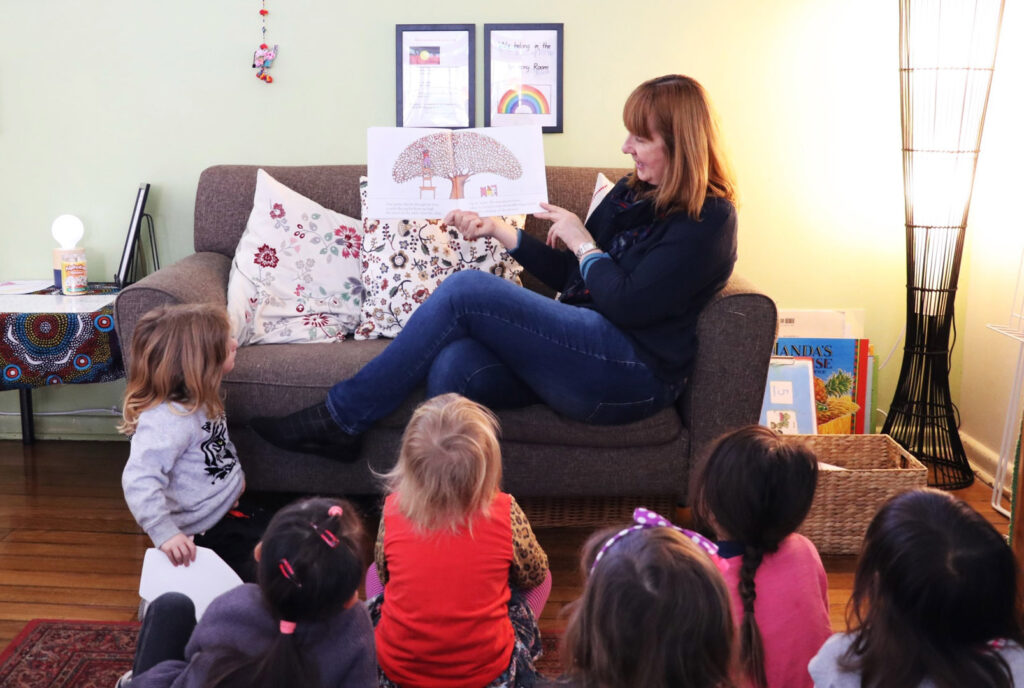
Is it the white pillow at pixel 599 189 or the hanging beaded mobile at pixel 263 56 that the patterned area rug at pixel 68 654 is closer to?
the white pillow at pixel 599 189

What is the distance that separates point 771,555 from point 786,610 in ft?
0.26

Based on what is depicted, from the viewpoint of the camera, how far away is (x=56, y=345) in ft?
8.27

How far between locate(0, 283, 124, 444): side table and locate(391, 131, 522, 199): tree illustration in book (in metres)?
0.93

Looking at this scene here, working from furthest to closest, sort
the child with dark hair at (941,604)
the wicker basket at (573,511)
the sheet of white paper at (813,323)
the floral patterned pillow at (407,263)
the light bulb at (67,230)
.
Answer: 1. the sheet of white paper at (813,323)
2. the light bulb at (67,230)
3. the floral patterned pillow at (407,263)
4. the wicker basket at (573,511)
5. the child with dark hair at (941,604)

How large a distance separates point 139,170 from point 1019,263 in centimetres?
268

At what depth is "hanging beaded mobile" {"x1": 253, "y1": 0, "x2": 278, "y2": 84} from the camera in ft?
9.40

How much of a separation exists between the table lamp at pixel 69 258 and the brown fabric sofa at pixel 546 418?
21.4 inches

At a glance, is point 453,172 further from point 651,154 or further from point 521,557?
point 521,557

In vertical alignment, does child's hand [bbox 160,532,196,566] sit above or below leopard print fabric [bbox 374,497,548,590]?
below

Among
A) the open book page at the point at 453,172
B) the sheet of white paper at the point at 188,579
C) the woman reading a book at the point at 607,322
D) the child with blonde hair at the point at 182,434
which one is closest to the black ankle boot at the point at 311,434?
the woman reading a book at the point at 607,322

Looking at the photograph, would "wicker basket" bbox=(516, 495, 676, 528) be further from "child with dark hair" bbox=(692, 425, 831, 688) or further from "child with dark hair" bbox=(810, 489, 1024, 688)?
"child with dark hair" bbox=(810, 489, 1024, 688)

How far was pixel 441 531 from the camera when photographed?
1.42 metres

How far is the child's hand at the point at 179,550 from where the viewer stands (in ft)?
5.84

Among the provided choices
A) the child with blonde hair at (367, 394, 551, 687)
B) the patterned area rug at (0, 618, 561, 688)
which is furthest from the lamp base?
the child with blonde hair at (367, 394, 551, 687)
